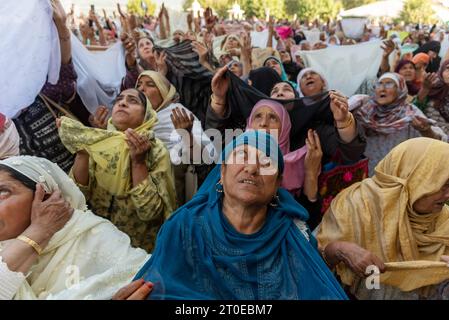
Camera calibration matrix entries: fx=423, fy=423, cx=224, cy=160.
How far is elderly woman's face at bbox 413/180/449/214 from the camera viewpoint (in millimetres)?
1898

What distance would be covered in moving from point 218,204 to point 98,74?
7.97 feet

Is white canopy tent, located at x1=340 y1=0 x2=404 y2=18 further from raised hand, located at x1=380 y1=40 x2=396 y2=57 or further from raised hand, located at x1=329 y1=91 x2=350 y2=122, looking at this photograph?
raised hand, located at x1=329 y1=91 x2=350 y2=122

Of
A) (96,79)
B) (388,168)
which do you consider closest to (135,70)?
(96,79)

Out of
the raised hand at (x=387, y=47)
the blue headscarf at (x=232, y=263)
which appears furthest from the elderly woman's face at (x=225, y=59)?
the blue headscarf at (x=232, y=263)

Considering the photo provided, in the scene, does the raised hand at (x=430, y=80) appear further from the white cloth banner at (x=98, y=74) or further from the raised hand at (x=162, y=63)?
the white cloth banner at (x=98, y=74)

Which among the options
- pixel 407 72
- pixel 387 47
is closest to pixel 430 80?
pixel 407 72

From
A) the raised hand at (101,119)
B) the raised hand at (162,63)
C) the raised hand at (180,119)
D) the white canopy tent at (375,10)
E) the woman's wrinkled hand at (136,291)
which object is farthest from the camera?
the white canopy tent at (375,10)

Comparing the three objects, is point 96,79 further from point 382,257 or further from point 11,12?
point 382,257

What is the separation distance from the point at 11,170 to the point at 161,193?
2.93 feet

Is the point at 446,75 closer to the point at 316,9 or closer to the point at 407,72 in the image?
A: the point at 407,72

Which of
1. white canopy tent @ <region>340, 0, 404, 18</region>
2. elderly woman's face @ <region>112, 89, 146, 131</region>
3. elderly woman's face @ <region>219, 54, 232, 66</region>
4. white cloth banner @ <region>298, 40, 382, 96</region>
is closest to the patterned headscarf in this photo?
white cloth banner @ <region>298, 40, 382, 96</region>

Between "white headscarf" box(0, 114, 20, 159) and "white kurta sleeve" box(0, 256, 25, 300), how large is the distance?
986mm

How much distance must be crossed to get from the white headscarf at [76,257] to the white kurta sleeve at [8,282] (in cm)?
3

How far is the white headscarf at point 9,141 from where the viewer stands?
7.49 ft
